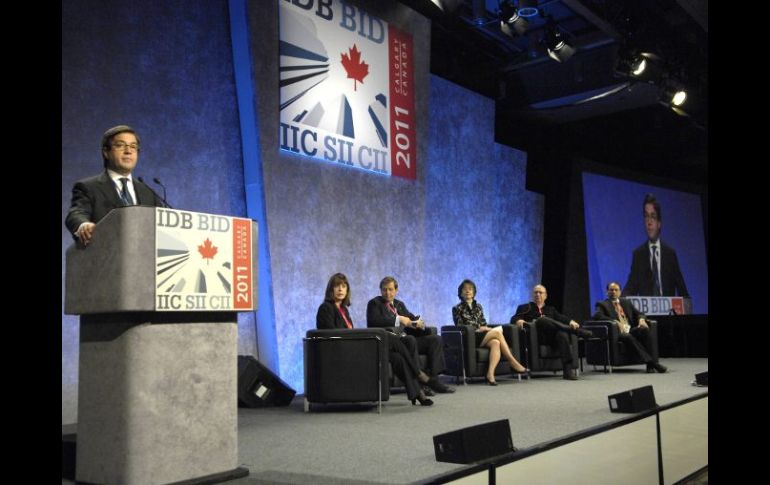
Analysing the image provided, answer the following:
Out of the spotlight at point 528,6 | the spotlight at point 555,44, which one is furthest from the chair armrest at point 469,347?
the spotlight at point 555,44

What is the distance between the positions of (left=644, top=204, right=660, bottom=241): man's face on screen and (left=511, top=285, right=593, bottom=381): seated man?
16.5 feet

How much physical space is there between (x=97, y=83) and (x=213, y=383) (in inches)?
125

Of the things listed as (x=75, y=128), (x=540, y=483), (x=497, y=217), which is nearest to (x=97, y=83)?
(x=75, y=128)

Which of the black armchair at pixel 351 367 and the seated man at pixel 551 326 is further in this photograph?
the seated man at pixel 551 326

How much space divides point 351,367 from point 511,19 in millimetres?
4347

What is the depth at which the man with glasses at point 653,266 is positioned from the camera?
11.7m

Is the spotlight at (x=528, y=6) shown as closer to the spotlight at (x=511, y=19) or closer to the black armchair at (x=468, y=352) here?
the spotlight at (x=511, y=19)

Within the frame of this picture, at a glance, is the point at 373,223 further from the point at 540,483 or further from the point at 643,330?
the point at 540,483

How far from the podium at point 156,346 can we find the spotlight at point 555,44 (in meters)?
6.46

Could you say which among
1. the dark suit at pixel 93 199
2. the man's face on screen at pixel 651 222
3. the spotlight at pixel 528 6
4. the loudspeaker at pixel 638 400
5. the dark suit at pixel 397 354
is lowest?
the loudspeaker at pixel 638 400

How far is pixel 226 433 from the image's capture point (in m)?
2.63

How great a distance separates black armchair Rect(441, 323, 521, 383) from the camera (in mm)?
6711

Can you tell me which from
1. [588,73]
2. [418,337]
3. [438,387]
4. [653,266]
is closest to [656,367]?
[438,387]

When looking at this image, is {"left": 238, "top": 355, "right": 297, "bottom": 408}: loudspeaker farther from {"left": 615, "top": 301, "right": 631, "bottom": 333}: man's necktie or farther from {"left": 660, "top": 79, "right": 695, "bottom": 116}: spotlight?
{"left": 660, "top": 79, "right": 695, "bottom": 116}: spotlight
